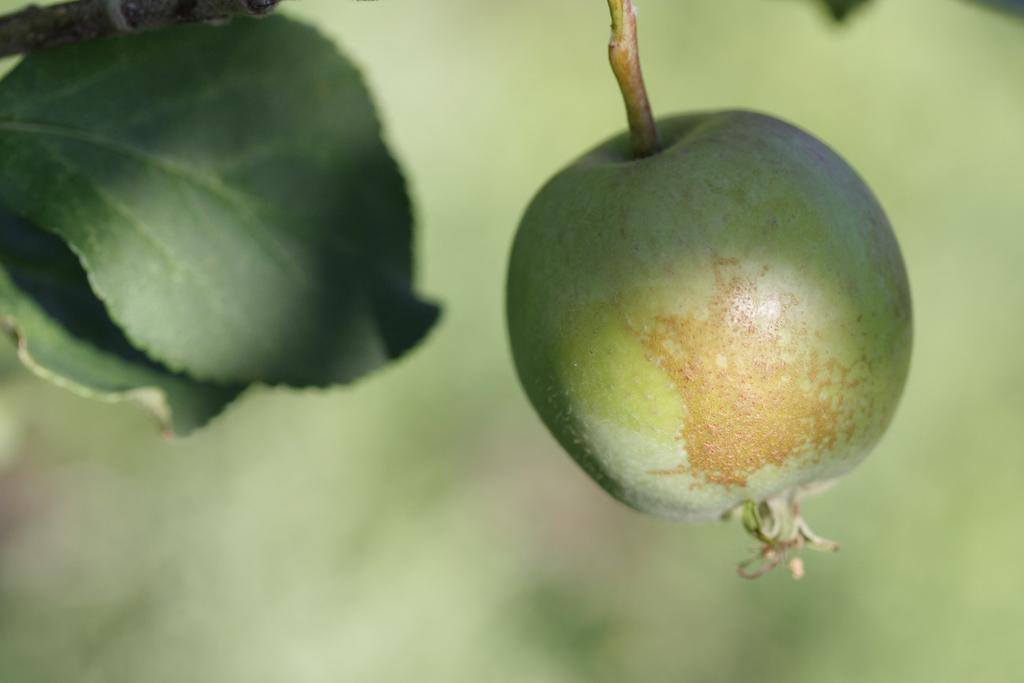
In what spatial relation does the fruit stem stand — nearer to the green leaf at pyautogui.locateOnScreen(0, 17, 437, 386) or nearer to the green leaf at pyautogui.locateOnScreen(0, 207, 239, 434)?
the green leaf at pyautogui.locateOnScreen(0, 17, 437, 386)

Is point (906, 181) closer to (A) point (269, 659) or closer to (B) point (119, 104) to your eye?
(A) point (269, 659)

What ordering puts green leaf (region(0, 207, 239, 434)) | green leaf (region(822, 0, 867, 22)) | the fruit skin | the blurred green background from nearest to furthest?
the fruit skin < green leaf (region(0, 207, 239, 434)) < green leaf (region(822, 0, 867, 22)) < the blurred green background

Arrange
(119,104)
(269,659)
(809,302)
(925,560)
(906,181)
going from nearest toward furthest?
(809,302) → (119,104) → (269,659) → (925,560) → (906,181)

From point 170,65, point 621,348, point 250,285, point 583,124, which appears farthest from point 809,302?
point 583,124

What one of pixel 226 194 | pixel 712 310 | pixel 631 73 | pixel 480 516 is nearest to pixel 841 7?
pixel 631 73

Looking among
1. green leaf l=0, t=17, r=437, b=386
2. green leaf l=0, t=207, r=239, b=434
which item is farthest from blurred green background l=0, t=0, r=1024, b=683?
green leaf l=0, t=17, r=437, b=386

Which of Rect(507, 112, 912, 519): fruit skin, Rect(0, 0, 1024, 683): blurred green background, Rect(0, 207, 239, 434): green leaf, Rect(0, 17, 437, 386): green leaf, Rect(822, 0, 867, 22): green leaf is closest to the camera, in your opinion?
Rect(507, 112, 912, 519): fruit skin

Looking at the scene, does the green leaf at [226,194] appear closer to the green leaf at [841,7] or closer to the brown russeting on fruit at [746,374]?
the brown russeting on fruit at [746,374]
